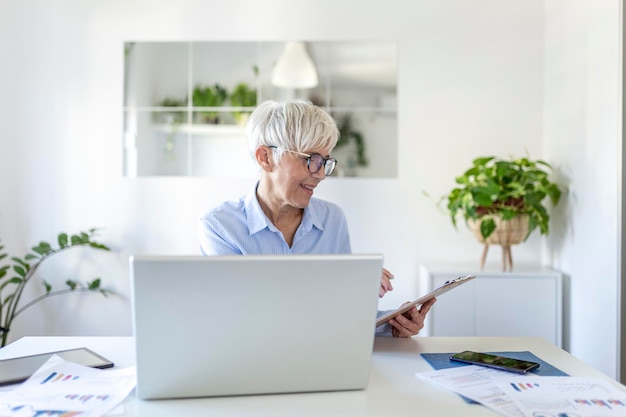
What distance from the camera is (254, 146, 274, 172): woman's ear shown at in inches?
86.7

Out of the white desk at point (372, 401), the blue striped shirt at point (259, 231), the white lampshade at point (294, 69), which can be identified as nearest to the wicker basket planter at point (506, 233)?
the white lampshade at point (294, 69)

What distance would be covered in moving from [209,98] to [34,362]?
2684 mm

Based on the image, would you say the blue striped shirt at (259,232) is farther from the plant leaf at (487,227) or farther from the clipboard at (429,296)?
the plant leaf at (487,227)

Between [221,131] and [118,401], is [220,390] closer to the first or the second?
[118,401]

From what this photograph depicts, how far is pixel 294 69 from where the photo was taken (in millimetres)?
3969

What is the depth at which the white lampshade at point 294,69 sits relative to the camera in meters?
3.96

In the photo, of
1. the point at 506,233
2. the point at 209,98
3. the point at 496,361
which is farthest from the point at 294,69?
the point at 496,361

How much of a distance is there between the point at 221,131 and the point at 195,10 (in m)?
0.75

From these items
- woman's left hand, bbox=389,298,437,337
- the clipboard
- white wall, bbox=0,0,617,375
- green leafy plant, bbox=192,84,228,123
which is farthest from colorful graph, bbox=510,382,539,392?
green leafy plant, bbox=192,84,228,123

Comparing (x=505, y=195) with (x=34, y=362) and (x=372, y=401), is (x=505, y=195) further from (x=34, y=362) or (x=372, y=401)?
(x=34, y=362)

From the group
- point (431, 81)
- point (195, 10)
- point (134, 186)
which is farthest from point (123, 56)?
point (431, 81)

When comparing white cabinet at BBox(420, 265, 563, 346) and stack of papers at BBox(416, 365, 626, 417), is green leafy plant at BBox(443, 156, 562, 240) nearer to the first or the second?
white cabinet at BBox(420, 265, 563, 346)

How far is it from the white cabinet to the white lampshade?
139cm

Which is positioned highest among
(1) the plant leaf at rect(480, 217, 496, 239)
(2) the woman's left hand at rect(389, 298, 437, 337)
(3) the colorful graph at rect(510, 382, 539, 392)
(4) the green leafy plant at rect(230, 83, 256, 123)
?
(4) the green leafy plant at rect(230, 83, 256, 123)
